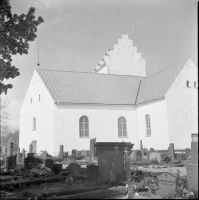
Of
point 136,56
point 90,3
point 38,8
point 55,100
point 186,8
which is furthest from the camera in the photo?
point 136,56

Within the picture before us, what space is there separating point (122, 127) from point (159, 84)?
5.71 m

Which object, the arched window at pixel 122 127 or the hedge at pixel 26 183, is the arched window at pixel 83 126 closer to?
the arched window at pixel 122 127

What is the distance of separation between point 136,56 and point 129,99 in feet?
37.9

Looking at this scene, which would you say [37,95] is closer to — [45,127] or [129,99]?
[45,127]

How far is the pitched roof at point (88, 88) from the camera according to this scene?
27.1 m

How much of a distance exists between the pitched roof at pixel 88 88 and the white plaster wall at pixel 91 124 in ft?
2.34

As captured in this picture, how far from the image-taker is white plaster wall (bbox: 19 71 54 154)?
26141 millimetres

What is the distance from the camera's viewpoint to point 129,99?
29.1 meters

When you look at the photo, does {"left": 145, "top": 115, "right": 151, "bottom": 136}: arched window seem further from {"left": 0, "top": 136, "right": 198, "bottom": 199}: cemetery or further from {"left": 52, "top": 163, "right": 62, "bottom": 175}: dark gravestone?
{"left": 52, "top": 163, "right": 62, "bottom": 175}: dark gravestone

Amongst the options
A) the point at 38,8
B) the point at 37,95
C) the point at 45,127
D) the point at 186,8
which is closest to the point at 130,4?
the point at 186,8

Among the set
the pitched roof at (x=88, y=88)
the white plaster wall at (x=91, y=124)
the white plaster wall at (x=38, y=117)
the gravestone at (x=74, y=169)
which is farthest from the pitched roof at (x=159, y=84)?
the gravestone at (x=74, y=169)

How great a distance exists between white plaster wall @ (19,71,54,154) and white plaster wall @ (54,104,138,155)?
0.92 m

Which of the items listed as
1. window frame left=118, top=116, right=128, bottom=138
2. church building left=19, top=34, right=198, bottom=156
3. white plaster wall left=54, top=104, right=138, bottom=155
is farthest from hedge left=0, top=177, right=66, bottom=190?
window frame left=118, top=116, right=128, bottom=138

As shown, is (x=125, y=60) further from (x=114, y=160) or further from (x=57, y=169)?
(x=114, y=160)
